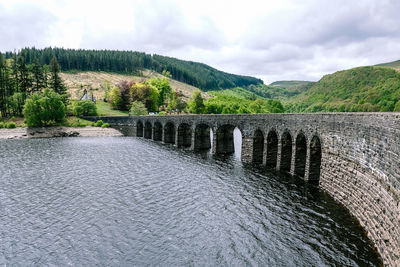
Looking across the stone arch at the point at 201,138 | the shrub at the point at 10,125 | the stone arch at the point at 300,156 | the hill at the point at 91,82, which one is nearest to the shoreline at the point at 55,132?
the shrub at the point at 10,125

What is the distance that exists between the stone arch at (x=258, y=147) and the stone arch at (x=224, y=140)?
8.56m

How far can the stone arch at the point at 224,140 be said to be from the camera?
47219 millimetres

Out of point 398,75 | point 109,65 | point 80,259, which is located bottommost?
point 80,259

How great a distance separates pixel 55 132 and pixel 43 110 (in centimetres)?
766

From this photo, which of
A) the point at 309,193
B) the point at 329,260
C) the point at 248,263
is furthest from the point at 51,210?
the point at 309,193

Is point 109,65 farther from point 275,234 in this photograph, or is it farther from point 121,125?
point 275,234

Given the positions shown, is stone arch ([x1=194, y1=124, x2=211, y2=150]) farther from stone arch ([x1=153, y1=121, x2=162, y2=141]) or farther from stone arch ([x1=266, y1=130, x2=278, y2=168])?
stone arch ([x1=153, y1=121, x2=162, y2=141])

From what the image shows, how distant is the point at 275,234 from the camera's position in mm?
18719

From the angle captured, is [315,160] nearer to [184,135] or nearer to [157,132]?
[184,135]

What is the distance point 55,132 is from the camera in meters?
78.1

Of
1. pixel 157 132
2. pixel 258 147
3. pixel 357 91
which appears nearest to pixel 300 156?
pixel 258 147

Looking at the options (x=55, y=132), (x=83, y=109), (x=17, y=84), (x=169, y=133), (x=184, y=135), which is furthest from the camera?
(x=83, y=109)

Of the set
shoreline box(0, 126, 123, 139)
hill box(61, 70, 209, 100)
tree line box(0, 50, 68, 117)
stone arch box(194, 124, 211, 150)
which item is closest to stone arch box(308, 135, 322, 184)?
stone arch box(194, 124, 211, 150)

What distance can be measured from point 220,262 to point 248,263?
5.51 ft
